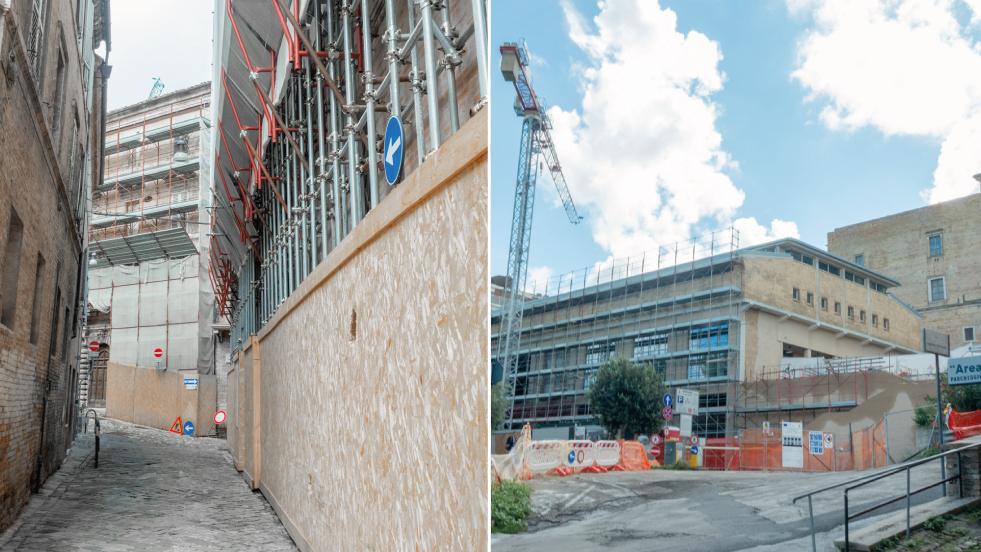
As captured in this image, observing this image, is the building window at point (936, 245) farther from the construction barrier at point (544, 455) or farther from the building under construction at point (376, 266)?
the building under construction at point (376, 266)

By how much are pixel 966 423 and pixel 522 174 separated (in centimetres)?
117

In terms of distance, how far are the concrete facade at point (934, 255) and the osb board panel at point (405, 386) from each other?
1.17 meters

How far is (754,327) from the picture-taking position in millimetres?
1949

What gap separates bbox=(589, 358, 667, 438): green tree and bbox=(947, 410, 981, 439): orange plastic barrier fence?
2.00 feet

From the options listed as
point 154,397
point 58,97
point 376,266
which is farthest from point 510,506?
point 154,397

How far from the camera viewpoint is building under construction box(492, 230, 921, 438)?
1.88 metres

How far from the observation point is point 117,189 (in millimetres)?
30594

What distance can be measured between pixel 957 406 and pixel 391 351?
275cm

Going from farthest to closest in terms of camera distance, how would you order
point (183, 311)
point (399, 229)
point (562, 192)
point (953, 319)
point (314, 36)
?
point (183, 311), point (314, 36), point (399, 229), point (562, 192), point (953, 319)

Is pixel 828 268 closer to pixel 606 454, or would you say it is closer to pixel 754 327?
Result: pixel 754 327

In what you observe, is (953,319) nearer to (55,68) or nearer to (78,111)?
(55,68)

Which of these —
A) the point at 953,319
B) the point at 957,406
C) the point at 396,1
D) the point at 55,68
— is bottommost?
the point at 957,406

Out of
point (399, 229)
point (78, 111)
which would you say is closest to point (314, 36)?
point (399, 229)

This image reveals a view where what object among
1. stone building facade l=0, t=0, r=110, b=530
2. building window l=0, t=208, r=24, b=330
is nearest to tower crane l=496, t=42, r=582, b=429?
stone building facade l=0, t=0, r=110, b=530
